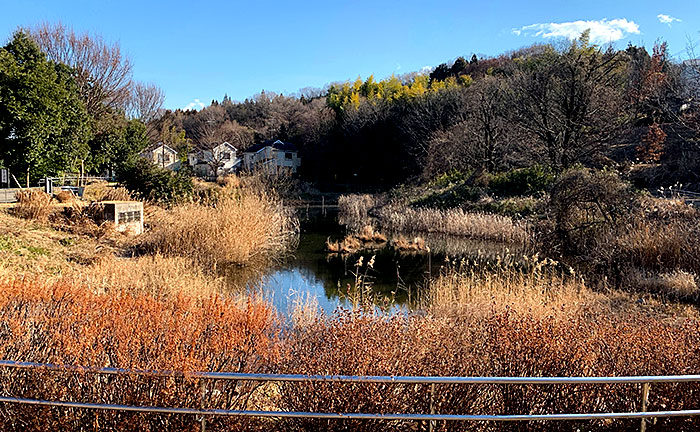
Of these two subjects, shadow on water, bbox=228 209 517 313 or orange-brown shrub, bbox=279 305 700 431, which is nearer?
orange-brown shrub, bbox=279 305 700 431

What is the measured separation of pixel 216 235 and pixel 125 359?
31.2 ft

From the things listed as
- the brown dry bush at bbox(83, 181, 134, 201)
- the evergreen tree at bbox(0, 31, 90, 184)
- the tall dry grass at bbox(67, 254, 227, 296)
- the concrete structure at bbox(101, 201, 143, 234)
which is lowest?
the tall dry grass at bbox(67, 254, 227, 296)

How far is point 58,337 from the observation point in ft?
10.7

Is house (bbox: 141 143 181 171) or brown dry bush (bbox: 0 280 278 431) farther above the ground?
house (bbox: 141 143 181 171)

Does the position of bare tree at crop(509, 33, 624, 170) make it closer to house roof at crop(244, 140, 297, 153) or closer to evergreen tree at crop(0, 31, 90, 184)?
evergreen tree at crop(0, 31, 90, 184)

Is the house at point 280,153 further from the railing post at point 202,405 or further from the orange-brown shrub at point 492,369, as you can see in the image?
the railing post at point 202,405

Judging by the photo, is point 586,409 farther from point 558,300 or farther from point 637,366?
point 558,300

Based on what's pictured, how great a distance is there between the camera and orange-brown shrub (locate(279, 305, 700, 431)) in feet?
10.3

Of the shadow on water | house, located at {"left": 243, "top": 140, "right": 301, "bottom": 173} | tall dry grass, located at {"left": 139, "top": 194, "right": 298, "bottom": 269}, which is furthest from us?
house, located at {"left": 243, "top": 140, "right": 301, "bottom": 173}

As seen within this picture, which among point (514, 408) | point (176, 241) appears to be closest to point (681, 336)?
point (514, 408)

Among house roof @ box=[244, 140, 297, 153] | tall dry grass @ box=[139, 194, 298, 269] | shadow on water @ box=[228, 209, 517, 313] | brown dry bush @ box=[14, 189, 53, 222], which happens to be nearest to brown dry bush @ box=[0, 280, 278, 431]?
shadow on water @ box=[228, 209, 517, 313]

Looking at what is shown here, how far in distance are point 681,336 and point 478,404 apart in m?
1.92

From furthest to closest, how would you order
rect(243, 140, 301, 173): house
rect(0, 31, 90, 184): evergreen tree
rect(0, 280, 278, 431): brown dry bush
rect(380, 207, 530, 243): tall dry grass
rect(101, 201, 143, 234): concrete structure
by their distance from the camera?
rect(243, 140, 301, 173): house, rect(380, 207, 530, 243): tall dry grass, rect(0, 31, 90, 184): evergreen tree, rect(101, 201, 143, 234): concrete structure, rect(0, 280, 278, 431): brown dry bush

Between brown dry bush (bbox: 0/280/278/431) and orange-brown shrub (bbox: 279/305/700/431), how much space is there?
364mm
